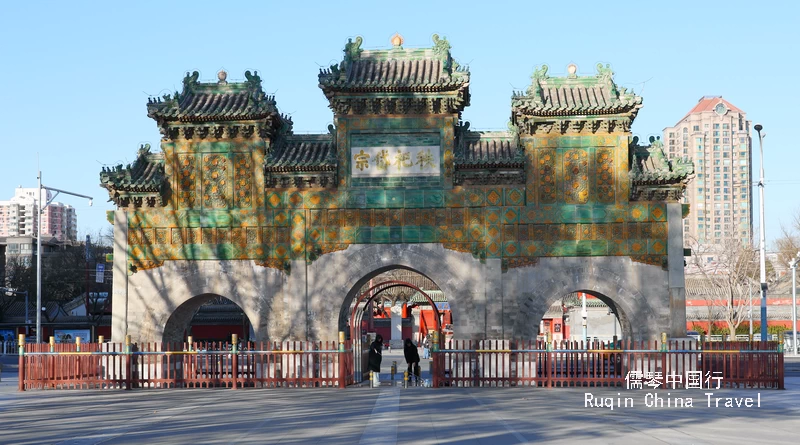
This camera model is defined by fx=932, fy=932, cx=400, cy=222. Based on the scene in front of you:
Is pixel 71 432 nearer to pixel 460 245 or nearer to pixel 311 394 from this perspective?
pixel 311 394

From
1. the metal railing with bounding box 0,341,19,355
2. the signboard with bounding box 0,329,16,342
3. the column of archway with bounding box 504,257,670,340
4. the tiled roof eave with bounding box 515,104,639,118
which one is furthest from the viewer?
the signboard with bounding box 0,329,16,342

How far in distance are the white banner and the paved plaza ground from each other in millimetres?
6853

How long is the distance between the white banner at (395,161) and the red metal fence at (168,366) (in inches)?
213

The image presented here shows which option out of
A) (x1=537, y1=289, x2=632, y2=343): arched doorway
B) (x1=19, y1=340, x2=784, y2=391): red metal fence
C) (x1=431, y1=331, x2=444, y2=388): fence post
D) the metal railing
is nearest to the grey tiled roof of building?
(x1=19, y1=340, x2=784, y2=391): red metal fence

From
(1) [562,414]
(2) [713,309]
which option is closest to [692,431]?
(1) [562,414]

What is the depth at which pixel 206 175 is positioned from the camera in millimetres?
29156

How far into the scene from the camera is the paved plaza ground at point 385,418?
15.4m

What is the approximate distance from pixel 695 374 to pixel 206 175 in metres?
15.8

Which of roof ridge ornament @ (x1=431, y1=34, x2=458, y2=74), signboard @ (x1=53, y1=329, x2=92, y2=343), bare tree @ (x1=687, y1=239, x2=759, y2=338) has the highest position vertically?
roof ridge ornament @ (x1=431, y1=34, x2=458, y2=74)

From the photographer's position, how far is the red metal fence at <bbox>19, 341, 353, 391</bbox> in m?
27.2

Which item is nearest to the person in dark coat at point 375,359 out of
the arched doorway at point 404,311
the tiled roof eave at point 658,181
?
the tiled roof eave at point 658,181

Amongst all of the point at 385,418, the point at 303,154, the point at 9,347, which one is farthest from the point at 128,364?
the point at 9,347

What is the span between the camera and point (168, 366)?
2712 cm

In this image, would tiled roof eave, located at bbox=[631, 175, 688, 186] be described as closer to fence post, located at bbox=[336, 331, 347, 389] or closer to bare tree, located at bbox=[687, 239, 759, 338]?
fence post, located at bbox=[336, 331, 347, 389]
